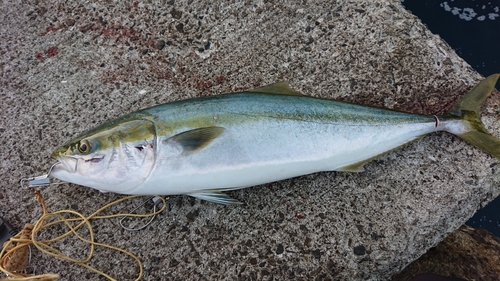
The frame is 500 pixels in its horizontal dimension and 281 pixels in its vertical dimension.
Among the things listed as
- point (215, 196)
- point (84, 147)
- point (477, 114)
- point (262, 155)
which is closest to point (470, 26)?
point (477, 114)

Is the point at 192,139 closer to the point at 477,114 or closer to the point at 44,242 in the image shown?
the point at 44,242

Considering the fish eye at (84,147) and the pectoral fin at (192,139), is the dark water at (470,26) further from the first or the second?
the fish eye at (84,147)

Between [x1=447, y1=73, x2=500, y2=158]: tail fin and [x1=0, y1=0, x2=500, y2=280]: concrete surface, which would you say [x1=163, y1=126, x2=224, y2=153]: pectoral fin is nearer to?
[x1=0, y1=0, x2=500, y2=280]: concrete surface

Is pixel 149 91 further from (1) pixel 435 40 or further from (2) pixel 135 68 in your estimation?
(1) pixel 435 40

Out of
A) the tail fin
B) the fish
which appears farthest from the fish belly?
the tail fin

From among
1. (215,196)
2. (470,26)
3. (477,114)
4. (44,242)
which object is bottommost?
(44,242)

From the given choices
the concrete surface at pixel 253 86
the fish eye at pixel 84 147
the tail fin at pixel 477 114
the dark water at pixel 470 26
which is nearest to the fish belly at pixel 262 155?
the concrete surface at pixel 253 86
